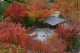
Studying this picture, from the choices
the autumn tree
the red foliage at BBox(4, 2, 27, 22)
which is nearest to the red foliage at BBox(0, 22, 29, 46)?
the autumn tree

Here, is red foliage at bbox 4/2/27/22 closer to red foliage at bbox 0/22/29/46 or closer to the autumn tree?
the autumn tree

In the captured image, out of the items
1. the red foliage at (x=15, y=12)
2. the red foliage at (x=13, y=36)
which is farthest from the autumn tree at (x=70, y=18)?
the red foliage at (x=13, y=36)

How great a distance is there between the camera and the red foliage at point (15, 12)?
78.7ft

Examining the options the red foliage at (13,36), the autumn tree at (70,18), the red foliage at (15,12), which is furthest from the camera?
the red foliage at (15,12)

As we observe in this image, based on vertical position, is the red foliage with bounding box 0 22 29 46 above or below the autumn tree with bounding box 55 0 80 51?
above

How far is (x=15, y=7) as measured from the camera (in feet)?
78.5

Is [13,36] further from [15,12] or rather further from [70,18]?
[70,18]

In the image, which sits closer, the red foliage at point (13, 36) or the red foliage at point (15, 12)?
the red foliage at point (13, 36)

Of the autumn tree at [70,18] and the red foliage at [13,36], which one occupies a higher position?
the red foliage at [13,36]

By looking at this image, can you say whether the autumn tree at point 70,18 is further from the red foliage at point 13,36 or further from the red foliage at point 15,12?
the red foliage at point 13,36

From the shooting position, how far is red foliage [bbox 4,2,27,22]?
23984mm

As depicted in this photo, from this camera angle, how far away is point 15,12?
2419 centimetres

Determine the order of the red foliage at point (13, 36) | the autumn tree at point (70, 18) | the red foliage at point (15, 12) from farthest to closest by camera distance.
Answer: the red foliage at point (15, 12) → the autumn tree at point (70, 18) → the red foliage at point (13, 36)

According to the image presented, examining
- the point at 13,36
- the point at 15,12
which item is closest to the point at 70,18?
the point at 15,12
